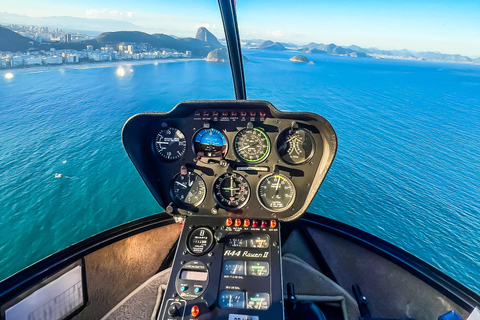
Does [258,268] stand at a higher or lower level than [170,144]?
lower

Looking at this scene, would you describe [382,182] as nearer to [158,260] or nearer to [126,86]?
[158,260]

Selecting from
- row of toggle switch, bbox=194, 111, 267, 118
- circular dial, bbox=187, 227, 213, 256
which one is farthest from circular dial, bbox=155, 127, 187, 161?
circular dial, bbox=187, 227, 213, 256

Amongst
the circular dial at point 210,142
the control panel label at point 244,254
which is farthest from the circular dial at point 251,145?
the control panel label at point 244,254

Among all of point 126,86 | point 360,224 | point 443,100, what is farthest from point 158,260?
point 443,100

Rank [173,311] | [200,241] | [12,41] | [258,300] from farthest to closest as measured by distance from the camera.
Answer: [12,41] → [200,241] → [258,300] → [173,311]

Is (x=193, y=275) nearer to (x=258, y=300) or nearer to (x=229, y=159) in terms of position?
(x=258, y=300)

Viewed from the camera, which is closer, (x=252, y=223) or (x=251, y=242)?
(x=251, y=242)

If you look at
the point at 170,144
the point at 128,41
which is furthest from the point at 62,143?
the point at 170,144

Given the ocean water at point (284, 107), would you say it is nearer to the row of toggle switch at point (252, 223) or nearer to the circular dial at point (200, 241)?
the row of toggle switch at point (252, 223)
